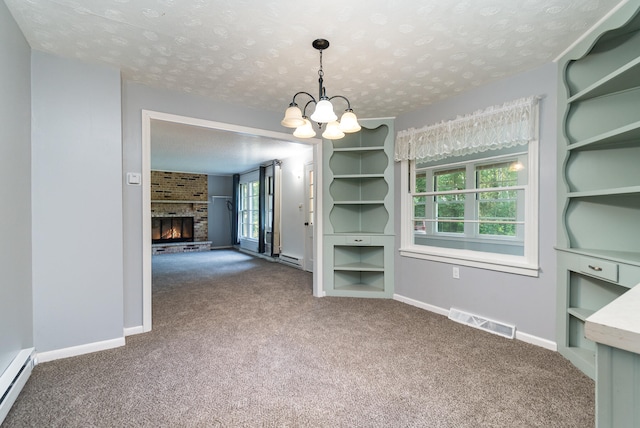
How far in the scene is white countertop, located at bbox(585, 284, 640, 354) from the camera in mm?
601

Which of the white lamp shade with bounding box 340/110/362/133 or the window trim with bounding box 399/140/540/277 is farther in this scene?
the window trim with bounding box 399/140/540/277

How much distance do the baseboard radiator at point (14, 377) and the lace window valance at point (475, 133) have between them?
3757 millimetres

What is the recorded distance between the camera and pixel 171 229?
8602 millimetres

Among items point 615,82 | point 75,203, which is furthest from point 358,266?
point 75,203

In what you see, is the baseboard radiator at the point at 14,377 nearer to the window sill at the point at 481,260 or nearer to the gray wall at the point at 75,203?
the gray wall at the point at 75,203

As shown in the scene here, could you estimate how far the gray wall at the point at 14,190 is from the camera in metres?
1.72

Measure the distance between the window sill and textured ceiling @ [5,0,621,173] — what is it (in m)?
1.66

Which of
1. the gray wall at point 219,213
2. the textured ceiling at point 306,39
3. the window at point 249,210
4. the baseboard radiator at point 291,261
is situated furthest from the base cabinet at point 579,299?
the gray wall at point 219,213

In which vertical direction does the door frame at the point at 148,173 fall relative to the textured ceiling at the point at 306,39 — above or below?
below

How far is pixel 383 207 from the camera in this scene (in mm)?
4027

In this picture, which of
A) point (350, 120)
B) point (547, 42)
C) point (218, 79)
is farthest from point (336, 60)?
point (547, 42)

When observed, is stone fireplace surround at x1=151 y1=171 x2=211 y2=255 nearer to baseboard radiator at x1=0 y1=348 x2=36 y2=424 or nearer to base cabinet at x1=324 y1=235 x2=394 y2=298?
base cabinet at x1=324 y1=235 x2=394 y2=298

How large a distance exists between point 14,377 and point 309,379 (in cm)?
176

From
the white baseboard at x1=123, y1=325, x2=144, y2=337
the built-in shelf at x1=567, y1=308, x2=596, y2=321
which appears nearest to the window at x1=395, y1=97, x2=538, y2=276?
the built-in shelf at x1=567, y1=308, x2=596, y2=321
